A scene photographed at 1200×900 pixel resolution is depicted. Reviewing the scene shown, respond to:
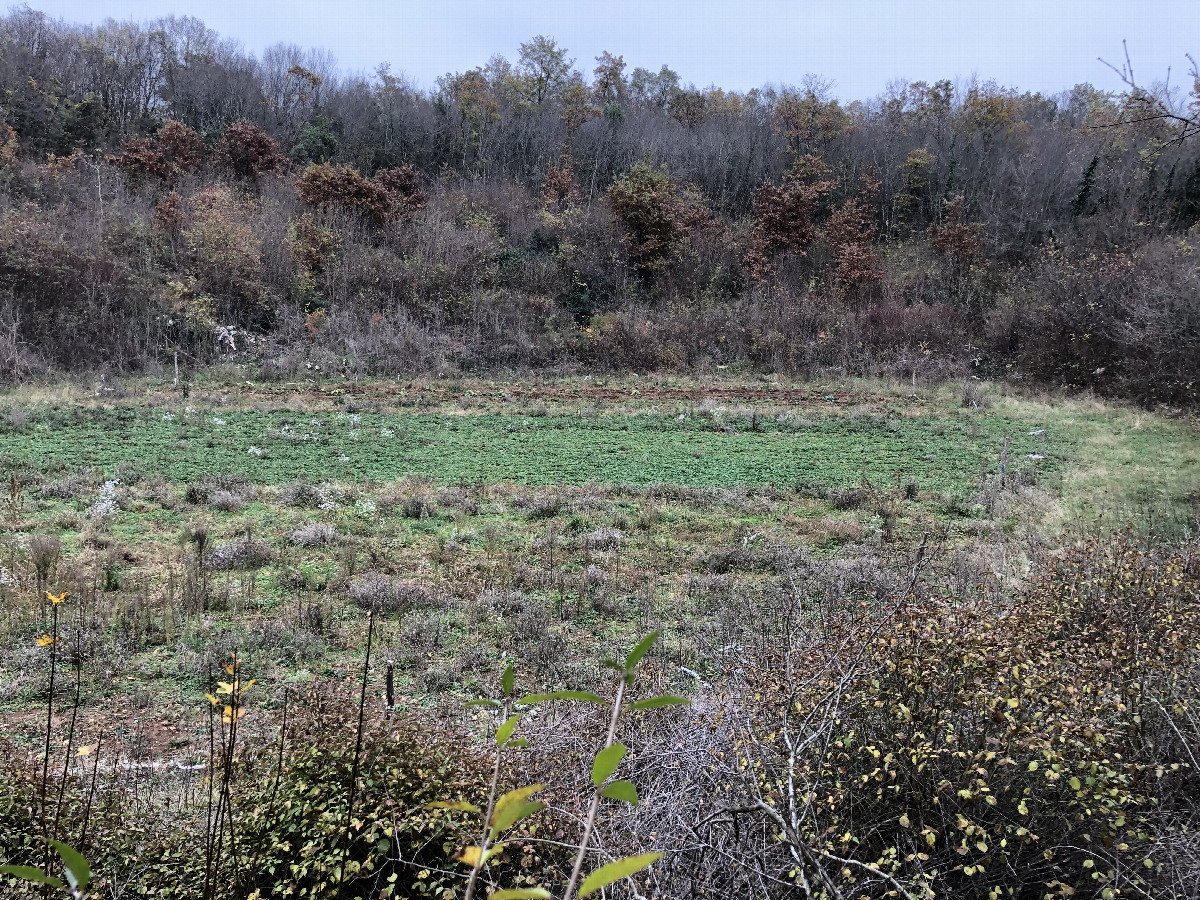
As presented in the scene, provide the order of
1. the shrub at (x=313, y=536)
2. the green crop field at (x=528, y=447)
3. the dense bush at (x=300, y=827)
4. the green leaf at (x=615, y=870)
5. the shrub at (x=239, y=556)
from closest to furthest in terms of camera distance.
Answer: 1. the green leaf at (x=615, y=870)
2. the dense bush at (x=300, y=827)
3. the shrub at (x=239, y=556)
4. the shrub at (x=313, y=536)
5. the green crop field at (x=528, y=447)

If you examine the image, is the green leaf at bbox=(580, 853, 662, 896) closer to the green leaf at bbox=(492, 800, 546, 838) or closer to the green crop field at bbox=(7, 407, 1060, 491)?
the green leaf at bbox=(492, 800, 546, 838)

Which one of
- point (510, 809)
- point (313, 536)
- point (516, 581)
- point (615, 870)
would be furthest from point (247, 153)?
point (615, 870)

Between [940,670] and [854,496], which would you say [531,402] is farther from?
[940,670]

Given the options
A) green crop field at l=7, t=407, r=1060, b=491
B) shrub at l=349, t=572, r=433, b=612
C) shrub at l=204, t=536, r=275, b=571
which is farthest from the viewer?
green crop field at l=7, t=407, r=1060, b=491

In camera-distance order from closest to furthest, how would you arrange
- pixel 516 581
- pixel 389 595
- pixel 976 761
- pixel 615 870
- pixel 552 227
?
pixel 615 870
pixel 976 761
pixel 389 595
pixel 516 581
pixel 552 227

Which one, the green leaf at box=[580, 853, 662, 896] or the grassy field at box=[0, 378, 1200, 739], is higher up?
the green leaf at box=[580, 853, 662, 896]

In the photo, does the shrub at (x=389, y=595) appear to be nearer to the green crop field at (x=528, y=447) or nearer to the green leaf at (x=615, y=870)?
the green crop field at (x=528, y=447)

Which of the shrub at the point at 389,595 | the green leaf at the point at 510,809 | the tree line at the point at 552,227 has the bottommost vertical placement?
the shrub at the point at 389,595

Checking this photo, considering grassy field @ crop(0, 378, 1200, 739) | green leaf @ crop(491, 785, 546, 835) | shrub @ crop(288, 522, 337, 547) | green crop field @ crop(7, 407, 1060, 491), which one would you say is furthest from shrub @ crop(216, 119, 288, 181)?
green leaf @ crop(491, 785, 546, 835)

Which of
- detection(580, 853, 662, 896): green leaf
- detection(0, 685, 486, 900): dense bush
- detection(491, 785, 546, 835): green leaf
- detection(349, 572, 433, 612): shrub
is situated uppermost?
detection(580, 853, 662, 896): green leaf

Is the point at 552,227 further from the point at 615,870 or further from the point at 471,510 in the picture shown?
the point at 615,870

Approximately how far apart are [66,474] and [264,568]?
547 cm

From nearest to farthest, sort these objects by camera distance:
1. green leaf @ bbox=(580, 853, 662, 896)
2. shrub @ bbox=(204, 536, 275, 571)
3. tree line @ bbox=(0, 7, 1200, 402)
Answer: green leaf @ bbox=(580, 853, 662, 896)
shrub @ bbox=(204, 536, 275, 571)
tree line @ bbox=(0, 7, 1200, 402)

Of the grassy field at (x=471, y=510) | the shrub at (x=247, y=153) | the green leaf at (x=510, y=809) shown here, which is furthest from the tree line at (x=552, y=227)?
the green leaf at (x=510, y=809)
